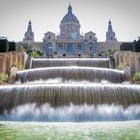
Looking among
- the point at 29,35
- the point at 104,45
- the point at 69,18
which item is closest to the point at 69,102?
the point at 104,45

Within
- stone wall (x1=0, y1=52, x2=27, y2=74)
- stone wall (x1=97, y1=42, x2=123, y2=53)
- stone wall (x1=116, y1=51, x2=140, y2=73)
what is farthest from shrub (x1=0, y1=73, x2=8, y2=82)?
stone wall (x1=97, y1=42, x2=123, y2=53)

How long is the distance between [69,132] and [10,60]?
771 inches

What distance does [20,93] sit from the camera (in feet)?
Answer: 57.4

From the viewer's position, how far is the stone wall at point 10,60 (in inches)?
1167

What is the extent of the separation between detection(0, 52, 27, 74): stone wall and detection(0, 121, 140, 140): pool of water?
53.2 ft

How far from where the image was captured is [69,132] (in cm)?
1214

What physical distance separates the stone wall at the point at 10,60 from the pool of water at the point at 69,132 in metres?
16.2

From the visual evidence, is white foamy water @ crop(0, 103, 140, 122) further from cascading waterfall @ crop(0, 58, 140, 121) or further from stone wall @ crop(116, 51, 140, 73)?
stone wall @ crop(116, 51, 140, 73)

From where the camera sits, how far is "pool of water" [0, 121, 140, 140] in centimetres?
1120

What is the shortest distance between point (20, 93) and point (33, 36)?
378 ft

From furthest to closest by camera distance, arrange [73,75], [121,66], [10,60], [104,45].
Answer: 1. [104,45]
2. [121,66]
3. [10,60]
4. [73,75]

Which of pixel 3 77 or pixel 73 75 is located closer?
pixel 73 75

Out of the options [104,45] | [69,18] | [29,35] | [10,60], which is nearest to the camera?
[10,60]

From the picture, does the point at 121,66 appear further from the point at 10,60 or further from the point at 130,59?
the point at 10,60
